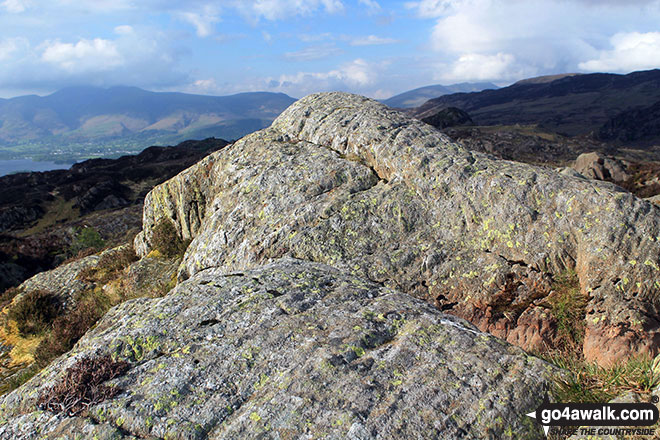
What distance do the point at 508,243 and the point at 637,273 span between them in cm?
286

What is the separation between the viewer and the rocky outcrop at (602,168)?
46.6 metres

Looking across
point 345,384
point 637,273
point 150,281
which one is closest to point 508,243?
point 637,273

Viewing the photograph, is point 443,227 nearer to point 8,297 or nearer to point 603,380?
point 603,380

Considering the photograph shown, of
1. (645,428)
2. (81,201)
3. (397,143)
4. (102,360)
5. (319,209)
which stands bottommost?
(81,201)

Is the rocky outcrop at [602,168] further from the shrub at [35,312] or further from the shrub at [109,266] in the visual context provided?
the shrub at [35,312]

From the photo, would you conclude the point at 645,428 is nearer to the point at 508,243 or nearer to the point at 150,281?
the point at 508,243

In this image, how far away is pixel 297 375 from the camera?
20.4 ft

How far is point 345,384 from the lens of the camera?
238 inches

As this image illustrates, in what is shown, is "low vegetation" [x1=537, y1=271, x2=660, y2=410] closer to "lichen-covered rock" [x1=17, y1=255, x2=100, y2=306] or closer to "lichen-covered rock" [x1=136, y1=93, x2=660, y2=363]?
"lichen-covered rock" [x1=136, y1=93, x2=660, y2=363]

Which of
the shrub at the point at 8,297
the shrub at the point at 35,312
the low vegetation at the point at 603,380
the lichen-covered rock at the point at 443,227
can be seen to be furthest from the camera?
the shrub at the point at 8,297

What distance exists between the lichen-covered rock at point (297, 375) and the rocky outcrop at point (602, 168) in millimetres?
50393

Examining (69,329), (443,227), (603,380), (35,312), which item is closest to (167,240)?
(35,312)

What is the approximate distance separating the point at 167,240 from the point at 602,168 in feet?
177

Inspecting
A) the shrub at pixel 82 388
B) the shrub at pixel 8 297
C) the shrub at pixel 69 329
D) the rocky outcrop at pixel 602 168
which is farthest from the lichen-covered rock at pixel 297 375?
the rocky outcrop at pixel 602 168
